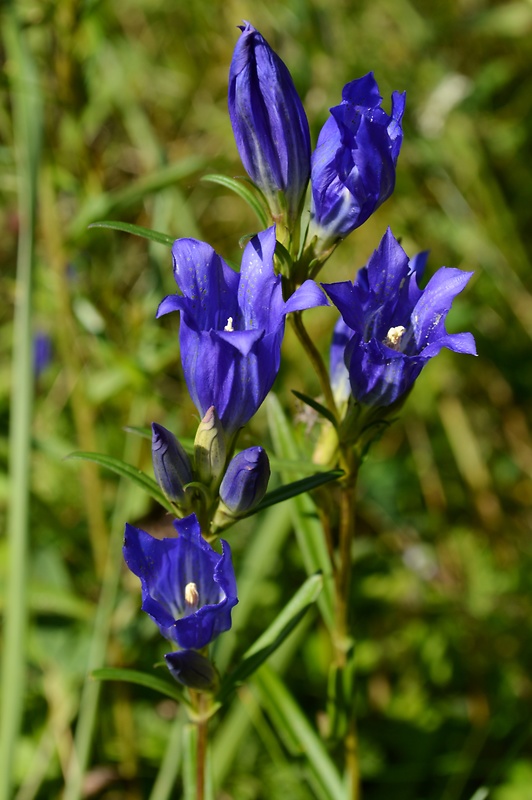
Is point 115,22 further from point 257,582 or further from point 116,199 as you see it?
point 257,582

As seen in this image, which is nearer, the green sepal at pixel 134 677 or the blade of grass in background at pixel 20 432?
the green sepal at pixel 134 677

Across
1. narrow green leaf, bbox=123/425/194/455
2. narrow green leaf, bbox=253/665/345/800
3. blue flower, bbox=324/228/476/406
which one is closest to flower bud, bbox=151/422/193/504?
narrow green leaf, bbox=123/425/194/455

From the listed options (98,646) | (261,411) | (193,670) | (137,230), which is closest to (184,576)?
(193,670)

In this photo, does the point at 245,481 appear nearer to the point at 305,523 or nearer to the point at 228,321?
the point at 228,321

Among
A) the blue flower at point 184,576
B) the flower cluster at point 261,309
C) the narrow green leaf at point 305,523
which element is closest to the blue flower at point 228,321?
the flower cluster at point 261,309

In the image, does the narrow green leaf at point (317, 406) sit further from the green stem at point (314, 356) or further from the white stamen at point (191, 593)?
the white stamen at point (191, 593)

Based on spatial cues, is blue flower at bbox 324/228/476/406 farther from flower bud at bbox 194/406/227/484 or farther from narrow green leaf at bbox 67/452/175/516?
narrow green leaf at bbox 67/452/175/516
